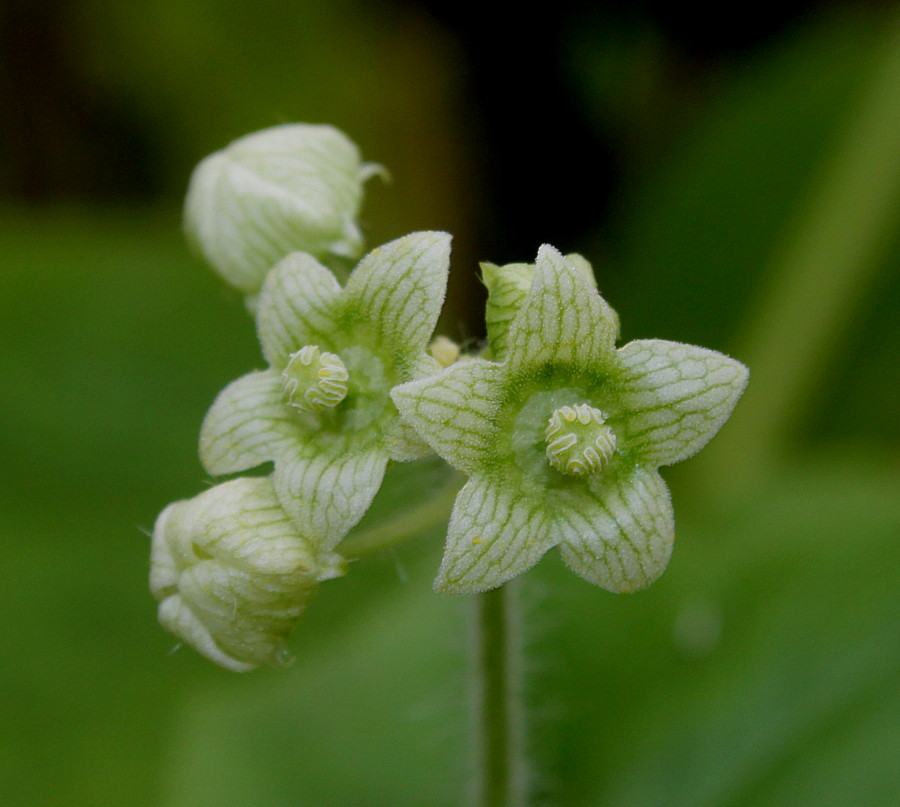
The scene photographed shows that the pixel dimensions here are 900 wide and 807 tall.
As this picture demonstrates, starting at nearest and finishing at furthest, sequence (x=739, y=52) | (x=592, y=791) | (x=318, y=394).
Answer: (x=318, y=394), (x=592, y=791), (x=739, y=52)

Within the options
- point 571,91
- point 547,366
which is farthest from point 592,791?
point 571,91

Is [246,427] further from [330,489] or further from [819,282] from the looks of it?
[819,282]

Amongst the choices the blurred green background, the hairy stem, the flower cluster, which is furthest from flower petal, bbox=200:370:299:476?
the hairy stem

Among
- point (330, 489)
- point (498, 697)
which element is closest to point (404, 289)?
point (330, 489)

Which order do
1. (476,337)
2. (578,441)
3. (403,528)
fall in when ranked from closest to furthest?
1. (578,441)
2. (403,528)
3. (476,337)

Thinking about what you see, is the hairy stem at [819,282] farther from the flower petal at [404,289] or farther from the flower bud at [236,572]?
the flower bud at [236,572]

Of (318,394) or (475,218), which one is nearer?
(318,394)

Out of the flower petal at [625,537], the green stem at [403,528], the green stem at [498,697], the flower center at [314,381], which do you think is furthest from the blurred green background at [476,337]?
the flower center at [314,381]

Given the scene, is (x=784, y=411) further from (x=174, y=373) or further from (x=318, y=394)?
(x=318, y=394)
